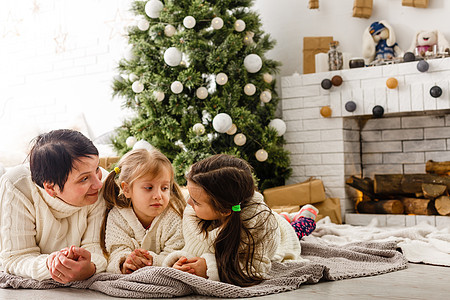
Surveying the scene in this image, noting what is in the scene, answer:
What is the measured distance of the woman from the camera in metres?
1.70

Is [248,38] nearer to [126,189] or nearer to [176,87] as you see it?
[176,87]

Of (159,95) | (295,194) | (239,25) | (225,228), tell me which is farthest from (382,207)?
(225,228)

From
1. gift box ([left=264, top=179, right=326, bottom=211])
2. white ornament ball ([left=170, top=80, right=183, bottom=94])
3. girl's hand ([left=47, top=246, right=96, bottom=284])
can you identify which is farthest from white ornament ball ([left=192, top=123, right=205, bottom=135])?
girl's hand ([left=47, top=246, right=96, bottom=284])

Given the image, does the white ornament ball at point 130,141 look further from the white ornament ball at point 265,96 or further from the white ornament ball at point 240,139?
the white ornament ball at point 265,96

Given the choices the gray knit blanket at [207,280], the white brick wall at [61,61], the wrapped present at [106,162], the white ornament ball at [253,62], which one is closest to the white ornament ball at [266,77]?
the white ornament ball at [253,62]

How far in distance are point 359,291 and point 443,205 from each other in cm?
187

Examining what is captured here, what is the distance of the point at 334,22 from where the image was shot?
382 cm

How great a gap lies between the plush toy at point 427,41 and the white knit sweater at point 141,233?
2.27m

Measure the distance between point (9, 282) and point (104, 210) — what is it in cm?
39

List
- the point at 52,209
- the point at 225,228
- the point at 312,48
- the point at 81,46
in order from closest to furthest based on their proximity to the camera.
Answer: the point at 225,228
the point at 52,209
the point at 312,48
the point at 81,46

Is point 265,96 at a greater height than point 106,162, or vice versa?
point 265,96

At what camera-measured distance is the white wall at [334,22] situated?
3520mm

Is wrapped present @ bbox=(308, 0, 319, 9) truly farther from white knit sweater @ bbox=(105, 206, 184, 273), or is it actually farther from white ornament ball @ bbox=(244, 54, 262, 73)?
white knit sweater @ bbox=(105, 206, 184, 273)

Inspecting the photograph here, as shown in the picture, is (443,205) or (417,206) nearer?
(443,205)
